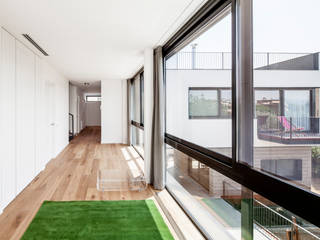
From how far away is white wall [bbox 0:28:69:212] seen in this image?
328 centimetres

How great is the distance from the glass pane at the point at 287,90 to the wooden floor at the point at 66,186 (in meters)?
2.52

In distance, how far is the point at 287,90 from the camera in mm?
1479

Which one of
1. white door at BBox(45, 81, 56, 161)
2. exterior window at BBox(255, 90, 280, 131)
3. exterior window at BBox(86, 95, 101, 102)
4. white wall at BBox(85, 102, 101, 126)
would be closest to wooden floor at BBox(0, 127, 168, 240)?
white door at BBox(45, 81, 56, 161)

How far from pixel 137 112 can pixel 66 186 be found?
13.8 ft

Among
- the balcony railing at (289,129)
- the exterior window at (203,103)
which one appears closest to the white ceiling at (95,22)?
the exterior window at (203,103)

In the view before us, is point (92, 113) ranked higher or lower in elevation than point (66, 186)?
higher

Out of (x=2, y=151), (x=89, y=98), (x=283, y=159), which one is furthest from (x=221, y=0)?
(x=89, y=98)

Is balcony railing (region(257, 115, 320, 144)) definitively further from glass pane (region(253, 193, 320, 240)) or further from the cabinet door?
the cabinet door

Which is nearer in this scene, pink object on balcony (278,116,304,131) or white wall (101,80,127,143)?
pink object on balcony (278,116,304,131)

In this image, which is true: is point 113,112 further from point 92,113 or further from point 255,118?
point 92,113

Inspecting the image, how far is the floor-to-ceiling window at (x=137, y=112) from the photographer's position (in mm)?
7250

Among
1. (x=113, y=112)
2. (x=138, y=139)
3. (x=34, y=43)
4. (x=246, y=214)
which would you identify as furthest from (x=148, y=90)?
(x=113, y=112)

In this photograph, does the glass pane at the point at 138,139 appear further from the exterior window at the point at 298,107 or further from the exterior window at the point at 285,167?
the exterior window at the point at 298,107

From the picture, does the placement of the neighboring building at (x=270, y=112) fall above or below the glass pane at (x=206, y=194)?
above
